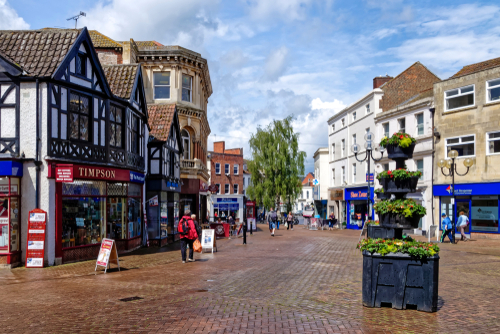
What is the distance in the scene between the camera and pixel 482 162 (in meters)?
29.8

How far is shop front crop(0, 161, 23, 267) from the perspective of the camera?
49.5 feet

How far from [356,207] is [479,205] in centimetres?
1759

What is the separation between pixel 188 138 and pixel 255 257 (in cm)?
1803

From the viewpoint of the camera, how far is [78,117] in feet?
56.1

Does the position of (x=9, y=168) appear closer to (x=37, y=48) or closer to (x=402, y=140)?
(x=37, y=48)

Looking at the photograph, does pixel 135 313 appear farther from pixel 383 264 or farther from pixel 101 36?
pixel 101 36

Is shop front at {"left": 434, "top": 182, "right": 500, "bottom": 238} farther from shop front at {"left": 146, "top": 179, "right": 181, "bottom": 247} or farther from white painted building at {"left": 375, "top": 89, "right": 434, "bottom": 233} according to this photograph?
shop front at {"left": 146, "top": 179, "right": 181, "bottom": 247}

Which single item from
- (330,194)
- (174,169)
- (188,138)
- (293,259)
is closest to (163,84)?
(188,138)

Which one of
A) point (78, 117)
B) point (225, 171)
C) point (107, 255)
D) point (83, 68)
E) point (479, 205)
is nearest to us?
point (107, 255)

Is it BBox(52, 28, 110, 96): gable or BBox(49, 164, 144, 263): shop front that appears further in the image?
BBox(52, 28, 110, 96): gable

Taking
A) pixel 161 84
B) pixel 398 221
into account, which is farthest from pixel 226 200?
pixel 398 221

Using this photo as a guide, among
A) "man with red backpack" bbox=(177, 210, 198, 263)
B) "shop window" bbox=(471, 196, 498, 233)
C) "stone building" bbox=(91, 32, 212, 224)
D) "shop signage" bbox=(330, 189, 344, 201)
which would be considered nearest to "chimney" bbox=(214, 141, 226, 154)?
"shop signage" bbox=(330, 189, 344, 201)

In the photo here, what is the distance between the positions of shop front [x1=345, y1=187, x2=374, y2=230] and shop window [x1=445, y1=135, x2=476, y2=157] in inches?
513

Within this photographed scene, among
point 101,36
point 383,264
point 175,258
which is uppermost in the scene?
point 101,36
